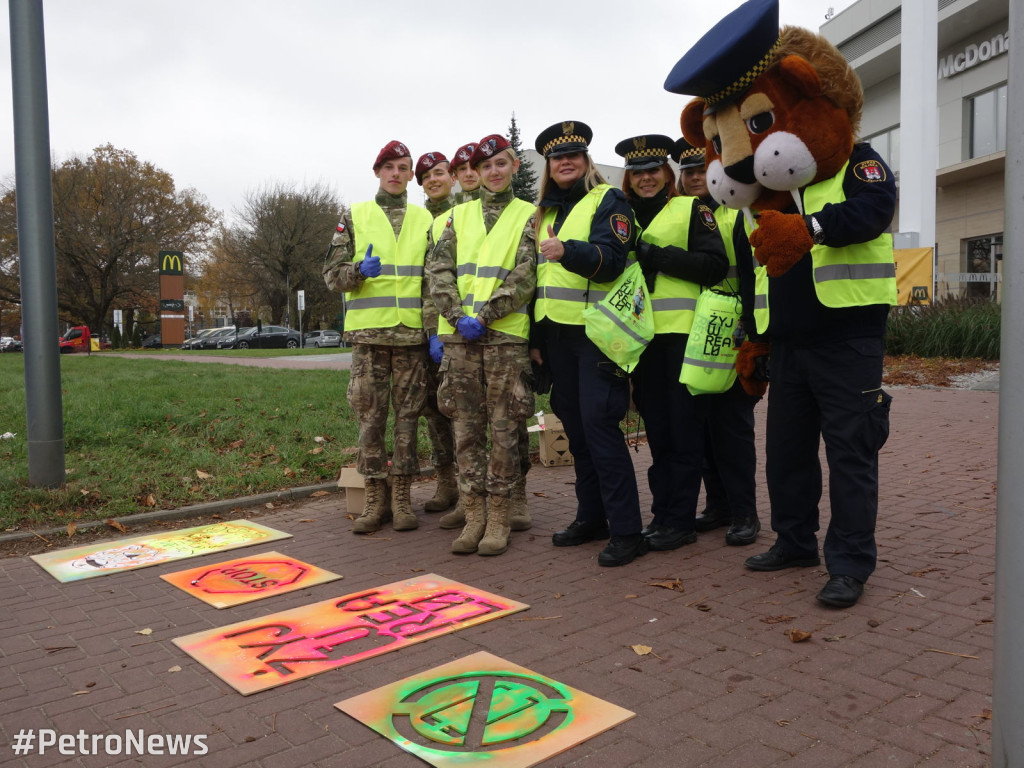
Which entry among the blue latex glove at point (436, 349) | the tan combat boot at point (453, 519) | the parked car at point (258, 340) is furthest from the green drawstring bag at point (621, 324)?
the parked car at point (258, 340)

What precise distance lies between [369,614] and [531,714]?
126cm

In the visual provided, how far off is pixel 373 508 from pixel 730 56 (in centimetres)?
340

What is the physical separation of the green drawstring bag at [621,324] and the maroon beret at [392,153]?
178 centimetres

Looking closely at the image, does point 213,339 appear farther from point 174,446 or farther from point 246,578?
point 246,578

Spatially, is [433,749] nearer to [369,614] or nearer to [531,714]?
[531,714]

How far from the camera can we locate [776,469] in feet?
13.9

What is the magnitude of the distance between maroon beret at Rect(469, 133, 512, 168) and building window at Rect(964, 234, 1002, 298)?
26351 millimetres

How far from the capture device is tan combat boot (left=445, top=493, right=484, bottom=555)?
4.90m

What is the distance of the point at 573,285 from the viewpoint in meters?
4.65

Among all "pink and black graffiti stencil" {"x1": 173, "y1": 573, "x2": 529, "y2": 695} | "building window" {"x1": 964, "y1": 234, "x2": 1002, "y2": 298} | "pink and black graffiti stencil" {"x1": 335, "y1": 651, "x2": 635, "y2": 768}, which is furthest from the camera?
"building window" {"x1": 964, "y1": 234, "x2": 1002, "y2": 298}

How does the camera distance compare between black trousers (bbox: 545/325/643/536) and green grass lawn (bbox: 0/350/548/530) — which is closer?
black trousers (bbox: 545/325/643/536)

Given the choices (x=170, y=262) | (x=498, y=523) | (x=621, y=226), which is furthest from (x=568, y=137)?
(x=170, y=262)

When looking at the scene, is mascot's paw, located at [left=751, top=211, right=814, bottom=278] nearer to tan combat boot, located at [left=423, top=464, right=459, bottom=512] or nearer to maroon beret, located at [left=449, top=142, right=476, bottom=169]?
maroon beret, located at [left=449, top=142, right=476, bottom=169]
